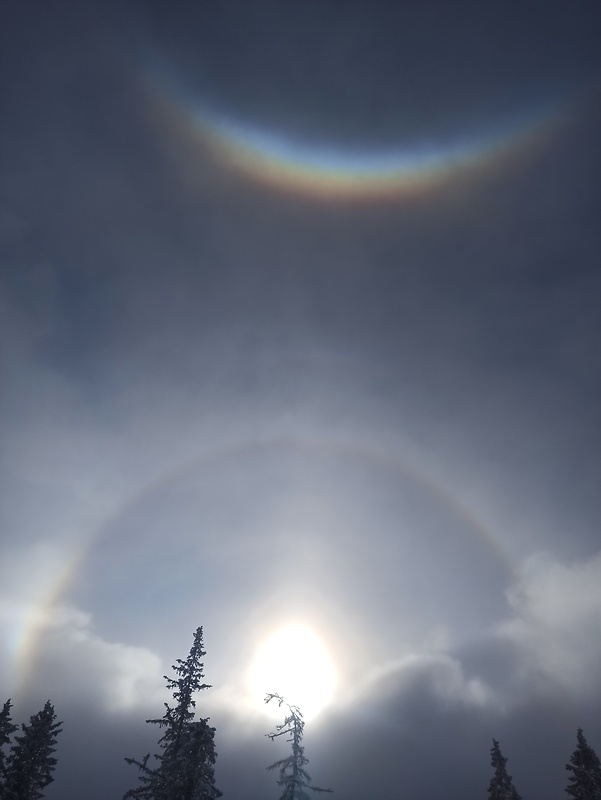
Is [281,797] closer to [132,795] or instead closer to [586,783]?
[132,795]

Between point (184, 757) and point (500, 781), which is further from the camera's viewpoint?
point (500, 781)

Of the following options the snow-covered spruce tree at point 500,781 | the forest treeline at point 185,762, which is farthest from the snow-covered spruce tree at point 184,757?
the snow-covered spruce tree at point 500,781

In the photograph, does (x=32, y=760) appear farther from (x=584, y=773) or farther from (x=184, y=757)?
(x=584, y=773)

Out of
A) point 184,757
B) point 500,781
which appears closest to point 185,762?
point 184,757

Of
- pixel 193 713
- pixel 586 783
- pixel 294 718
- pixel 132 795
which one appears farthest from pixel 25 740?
pixel 586 783

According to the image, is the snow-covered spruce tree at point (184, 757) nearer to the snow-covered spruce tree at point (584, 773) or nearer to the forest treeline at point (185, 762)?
the forest treeline at point (185, 762)

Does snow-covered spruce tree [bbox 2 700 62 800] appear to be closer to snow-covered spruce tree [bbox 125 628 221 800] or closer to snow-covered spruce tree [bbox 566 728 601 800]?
snow-covered spruce tree [bbox 125 628 221 800]
